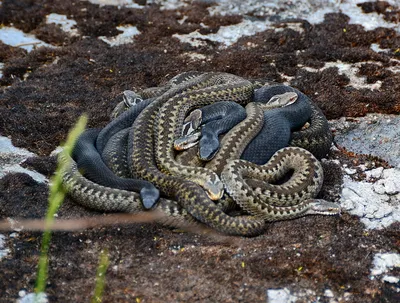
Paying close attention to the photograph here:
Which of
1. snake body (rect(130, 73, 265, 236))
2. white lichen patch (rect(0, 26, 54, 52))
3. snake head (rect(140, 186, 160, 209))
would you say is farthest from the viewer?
white lichen patch (rect(0, 26, 54, 52))

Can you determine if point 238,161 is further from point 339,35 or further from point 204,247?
point 339,35

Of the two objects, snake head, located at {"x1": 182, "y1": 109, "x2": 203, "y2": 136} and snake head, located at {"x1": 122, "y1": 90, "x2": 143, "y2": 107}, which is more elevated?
snake head, located at {"x1": 182, "y1": 109, "x2": 203, "y2": 136}

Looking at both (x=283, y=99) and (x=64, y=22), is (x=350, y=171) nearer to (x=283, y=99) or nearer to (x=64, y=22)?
(x=283, y=99)

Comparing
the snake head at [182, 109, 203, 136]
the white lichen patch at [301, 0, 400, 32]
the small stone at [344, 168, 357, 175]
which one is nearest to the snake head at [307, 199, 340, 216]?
the small stone at [344, 168, 357, 175]

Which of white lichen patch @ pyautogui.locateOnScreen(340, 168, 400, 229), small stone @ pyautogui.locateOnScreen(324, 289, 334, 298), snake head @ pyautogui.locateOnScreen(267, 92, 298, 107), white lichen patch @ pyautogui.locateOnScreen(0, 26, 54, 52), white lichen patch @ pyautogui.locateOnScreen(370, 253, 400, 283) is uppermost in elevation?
snake head @ pyautogui.locateOnScreen(267, 92, 298, 107)

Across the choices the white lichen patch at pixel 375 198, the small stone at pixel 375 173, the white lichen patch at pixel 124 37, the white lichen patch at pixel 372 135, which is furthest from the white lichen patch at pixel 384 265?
the white lichen patch at pixel 124 37

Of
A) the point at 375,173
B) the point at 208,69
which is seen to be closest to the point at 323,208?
the point at 375,173

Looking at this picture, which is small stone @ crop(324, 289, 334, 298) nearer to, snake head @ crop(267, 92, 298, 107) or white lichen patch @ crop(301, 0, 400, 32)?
snake head @ crop(267, 92, 298, 107)

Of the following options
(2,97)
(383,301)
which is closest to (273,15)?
(2,97)
